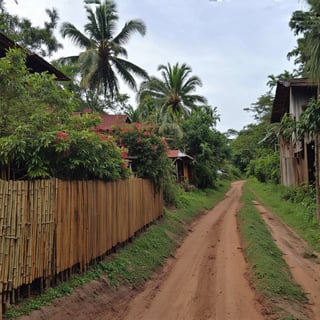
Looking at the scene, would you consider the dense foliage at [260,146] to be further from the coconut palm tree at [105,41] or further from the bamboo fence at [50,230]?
the bamboo fence at [50,230]

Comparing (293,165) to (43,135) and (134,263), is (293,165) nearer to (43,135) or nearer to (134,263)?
(134,263)

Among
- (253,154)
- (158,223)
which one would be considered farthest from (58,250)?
(253,154)

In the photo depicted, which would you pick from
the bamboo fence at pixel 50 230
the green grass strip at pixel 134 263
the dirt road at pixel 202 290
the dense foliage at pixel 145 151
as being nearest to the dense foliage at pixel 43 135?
the bamboo fence at pixel 50 230

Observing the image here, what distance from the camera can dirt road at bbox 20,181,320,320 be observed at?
5.48 m

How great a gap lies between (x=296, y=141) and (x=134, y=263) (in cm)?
1295

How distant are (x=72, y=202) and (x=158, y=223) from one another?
7505 millimetres

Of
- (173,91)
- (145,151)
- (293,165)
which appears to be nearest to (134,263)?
(145,151)

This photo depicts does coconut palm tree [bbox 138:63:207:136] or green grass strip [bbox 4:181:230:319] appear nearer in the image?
green grass strip [bbox 4:181:230:319]

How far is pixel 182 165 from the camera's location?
94.2ft

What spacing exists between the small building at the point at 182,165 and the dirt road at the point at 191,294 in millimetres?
16566

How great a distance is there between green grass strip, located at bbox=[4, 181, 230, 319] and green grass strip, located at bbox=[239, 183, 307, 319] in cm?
237

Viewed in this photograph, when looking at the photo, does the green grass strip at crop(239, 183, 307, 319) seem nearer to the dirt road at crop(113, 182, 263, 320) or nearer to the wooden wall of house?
the dirt road at crop(113, 182, 263, 320)

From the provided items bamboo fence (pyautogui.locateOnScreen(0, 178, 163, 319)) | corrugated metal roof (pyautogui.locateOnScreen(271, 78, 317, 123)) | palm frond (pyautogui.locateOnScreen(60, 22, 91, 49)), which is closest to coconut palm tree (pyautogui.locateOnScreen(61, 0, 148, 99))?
palm frond (pyautogui.locateOnScreen(60, 22, 91, 49))

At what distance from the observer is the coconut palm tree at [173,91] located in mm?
34656
